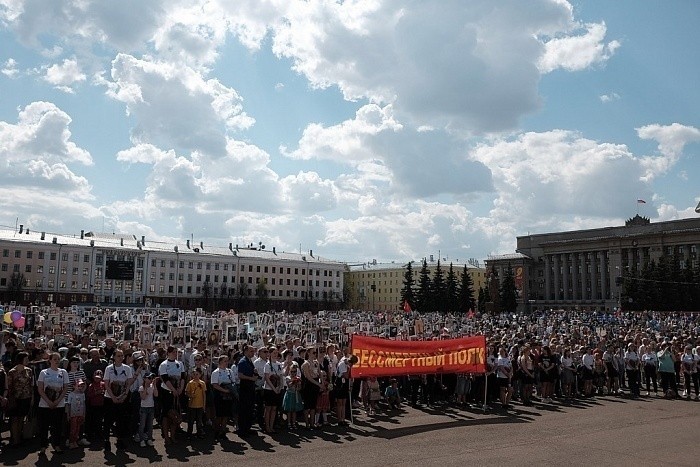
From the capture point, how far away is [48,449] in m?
11.6

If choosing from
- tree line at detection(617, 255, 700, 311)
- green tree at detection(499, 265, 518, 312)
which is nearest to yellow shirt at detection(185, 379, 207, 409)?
tree line at detection(617, 255, 700, 311)

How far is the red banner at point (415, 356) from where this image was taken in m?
15.5

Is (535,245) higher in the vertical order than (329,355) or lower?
higher

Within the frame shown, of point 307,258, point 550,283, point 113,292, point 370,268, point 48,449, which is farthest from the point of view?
point 370,268

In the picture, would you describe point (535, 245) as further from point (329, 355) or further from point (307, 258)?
point (329, 355)

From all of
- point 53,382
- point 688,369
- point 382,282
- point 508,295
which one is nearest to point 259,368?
point 53,382

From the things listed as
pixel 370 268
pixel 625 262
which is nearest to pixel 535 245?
pixel 625 262

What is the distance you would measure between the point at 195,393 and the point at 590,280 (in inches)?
4665

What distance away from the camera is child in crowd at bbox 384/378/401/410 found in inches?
668

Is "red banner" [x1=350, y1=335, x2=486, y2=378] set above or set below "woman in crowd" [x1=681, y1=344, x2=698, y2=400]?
above

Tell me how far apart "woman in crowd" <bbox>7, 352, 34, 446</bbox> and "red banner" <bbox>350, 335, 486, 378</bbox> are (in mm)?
7105

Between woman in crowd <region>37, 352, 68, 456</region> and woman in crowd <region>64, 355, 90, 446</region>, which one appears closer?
woman in crowd <region>37, 352, 68, 456</region>

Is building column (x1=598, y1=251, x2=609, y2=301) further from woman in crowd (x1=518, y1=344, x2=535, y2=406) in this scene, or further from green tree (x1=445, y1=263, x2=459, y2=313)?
woman in crowd (x1=518, y1=344, x2=535, y2=406)

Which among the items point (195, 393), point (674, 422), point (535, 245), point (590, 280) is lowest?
point (674, 422)
